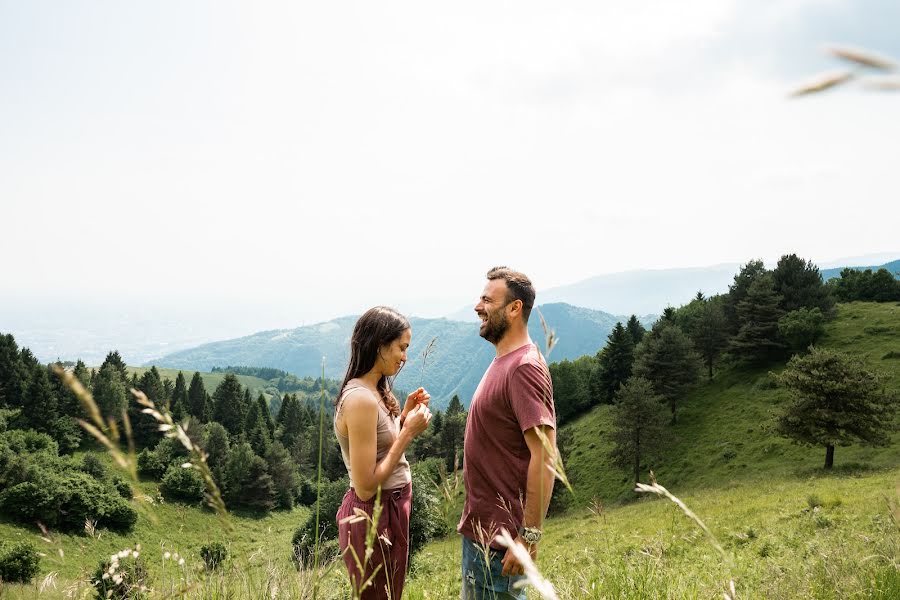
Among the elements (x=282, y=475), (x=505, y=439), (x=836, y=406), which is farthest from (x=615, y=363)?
(x=505, y=439)

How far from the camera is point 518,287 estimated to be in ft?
12.3

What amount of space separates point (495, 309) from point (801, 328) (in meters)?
45.8

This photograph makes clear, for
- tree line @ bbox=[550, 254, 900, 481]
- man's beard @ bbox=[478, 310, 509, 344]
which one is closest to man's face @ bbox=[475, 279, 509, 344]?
man's beard @ bbox=[478, 310, 509, 344]

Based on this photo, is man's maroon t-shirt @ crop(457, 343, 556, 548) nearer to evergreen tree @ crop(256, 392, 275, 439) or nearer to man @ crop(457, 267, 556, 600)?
man @ crop(457, 267, 556, 600)

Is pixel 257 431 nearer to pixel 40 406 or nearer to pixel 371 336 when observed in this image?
pixel 40 406

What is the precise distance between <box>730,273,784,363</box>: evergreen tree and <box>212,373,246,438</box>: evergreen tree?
71.1 meters

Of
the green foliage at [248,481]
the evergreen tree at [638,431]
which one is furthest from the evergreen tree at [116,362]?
the evergreen tree at [638,431]

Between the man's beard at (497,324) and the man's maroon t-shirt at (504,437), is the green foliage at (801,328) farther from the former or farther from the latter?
the man's maroon t-shirt at (504,437)

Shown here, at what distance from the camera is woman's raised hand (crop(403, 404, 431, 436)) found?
3.05m

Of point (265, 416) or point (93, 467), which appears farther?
point (265, 416)

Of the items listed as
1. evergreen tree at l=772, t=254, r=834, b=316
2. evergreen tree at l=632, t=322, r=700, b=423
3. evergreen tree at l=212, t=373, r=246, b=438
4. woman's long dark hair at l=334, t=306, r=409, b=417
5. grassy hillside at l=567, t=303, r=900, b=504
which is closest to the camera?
woman's long dark hair at l=334, t=306, r=409, b=417

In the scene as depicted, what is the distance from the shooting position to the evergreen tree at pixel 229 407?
81.6 meters

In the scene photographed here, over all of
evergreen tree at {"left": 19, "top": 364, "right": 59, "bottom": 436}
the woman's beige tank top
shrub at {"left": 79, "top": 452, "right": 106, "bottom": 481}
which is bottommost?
shrub at {"left": 79, "top": 452, "right": 106, "bottom": 481}

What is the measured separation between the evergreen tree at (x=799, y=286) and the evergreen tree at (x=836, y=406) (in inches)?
731
